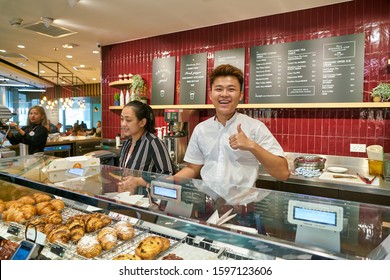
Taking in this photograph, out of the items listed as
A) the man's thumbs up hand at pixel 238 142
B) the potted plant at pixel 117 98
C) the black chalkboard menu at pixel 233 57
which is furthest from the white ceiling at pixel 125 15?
the man's thumbs up hand at pixel 238 142

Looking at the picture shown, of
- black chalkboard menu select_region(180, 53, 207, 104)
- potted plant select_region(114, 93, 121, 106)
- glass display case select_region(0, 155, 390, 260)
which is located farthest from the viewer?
potted plant select_region(114, 93, 121, 106)

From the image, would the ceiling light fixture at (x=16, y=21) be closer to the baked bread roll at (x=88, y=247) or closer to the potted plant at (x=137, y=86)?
Result: the potted plant at (x=137, y=86)

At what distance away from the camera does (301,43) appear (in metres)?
3.62

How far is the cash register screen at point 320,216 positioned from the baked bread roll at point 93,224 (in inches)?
37.2

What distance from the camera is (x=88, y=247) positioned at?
1236 mm

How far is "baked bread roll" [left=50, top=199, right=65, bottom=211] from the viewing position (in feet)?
5.54

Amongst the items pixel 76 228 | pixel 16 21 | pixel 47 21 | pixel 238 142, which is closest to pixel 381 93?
pixel 238 142

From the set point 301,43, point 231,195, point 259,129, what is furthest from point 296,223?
point 301,43

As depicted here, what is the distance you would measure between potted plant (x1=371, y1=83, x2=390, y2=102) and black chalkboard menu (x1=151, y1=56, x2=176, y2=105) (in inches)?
110

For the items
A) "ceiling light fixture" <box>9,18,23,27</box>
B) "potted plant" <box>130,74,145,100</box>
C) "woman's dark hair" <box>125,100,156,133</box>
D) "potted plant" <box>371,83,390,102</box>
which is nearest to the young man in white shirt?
"woman's dark hair" <box>125,100,156,133</box>

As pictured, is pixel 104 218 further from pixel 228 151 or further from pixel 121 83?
pixel 121 83

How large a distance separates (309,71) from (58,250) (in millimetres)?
3332

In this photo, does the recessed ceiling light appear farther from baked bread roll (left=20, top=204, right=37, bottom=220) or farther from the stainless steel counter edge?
baked bread roll (left=20, top=204, right=37, bottom=220)
